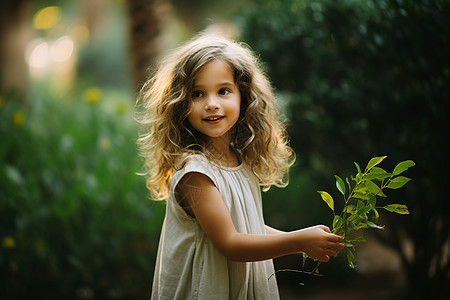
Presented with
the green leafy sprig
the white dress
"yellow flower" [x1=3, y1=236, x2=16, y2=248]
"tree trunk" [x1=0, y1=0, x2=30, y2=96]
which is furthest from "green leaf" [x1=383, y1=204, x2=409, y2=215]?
"tree trunk" [x1=0, y1=0, x2=30, y2=96]

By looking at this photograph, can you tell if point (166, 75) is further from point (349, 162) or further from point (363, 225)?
point (349, 162)

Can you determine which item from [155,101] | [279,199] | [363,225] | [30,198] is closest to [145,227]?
[30,198]

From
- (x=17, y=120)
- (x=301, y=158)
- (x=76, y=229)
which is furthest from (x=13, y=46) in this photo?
(x=301, y=158)

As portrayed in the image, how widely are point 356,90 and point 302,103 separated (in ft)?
1.74

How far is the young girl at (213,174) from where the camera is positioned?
59.8 inches

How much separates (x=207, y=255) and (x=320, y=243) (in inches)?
17.0

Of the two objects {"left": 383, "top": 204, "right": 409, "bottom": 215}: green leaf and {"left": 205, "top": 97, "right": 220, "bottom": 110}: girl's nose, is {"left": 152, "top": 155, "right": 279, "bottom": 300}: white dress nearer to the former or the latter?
{"left": 205, "top": 97, "right": 220, "bottom": 110}: girl's nose

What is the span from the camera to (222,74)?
166 centimetres

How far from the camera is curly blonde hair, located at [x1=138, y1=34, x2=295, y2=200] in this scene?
1670 mm

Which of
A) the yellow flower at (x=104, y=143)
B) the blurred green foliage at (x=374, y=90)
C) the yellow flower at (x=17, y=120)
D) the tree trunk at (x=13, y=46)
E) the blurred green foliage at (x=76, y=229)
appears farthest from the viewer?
the tree trunk at (x=13, y=46)

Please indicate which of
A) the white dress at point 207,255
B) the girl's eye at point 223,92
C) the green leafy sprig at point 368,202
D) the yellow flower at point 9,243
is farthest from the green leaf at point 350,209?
the yellow flower at point 9,243

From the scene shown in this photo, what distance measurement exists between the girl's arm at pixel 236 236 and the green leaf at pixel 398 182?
0.24 metres

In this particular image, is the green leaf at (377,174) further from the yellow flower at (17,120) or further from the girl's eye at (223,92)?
the yellow flower at (17,120)

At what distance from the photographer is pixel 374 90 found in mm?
2703
